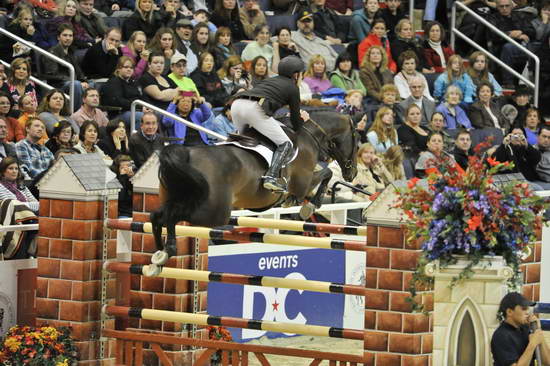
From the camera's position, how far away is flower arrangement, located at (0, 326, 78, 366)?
8.91 metres

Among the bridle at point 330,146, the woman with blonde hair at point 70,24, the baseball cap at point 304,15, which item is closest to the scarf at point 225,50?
the baseball cap at point 304,15

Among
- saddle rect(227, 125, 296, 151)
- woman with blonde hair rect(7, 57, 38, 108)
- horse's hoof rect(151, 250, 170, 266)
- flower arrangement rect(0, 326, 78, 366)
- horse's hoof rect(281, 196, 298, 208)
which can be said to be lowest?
flower arrangement rect(0, 326, 78, 366)

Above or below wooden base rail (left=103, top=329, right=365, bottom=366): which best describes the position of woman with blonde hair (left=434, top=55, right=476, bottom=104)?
above

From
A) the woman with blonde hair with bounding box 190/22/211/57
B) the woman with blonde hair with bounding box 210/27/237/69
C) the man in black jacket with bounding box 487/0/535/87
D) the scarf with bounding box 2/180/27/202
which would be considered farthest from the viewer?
the man in black jacket with bounding box 487/0/535/87

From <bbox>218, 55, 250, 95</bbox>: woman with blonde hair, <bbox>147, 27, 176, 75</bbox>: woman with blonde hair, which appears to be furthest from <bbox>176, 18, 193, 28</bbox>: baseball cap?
<bbox>218, 55, 250, 95</bbox>: woman with blonde hair

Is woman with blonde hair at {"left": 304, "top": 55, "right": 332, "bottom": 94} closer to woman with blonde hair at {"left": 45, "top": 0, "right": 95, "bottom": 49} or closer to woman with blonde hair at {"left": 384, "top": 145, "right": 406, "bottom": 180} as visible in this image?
woman with blonde hair at {"left": 384, "top": 145, "right": 406, "bottom": 180}

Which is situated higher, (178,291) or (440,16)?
(440,16)

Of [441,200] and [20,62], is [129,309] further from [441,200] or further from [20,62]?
[20,62]

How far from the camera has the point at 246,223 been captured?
898cm

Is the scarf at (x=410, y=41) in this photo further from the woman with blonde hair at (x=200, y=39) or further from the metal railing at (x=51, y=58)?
the metal railing at (x=51, y=58)

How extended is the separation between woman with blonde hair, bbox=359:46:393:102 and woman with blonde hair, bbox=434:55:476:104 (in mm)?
828

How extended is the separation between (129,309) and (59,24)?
19.5 feet

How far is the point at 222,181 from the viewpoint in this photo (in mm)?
8547

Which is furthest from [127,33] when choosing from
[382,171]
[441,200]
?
[441,200]
